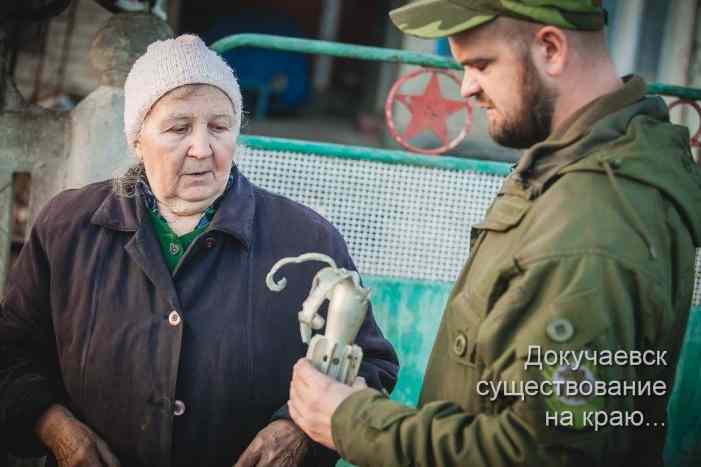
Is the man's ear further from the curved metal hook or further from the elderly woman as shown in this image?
the elderly woman

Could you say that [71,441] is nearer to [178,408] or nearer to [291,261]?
[178,408]

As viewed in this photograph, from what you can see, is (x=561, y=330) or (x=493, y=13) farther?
(x=493, y=13)

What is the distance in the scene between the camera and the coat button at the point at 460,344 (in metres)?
1.74

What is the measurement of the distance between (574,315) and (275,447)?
Result: 48.1 inches

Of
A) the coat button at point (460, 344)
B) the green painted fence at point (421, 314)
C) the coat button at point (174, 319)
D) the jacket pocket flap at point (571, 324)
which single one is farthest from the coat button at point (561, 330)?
the green painted fence at point (421, 314)

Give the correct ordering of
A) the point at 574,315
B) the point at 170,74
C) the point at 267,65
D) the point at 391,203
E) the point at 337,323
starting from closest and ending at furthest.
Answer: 1. the point at 574,315
2. the point at 337,323
3. the point at 170,74
4. the point at 391,203
5. the point at 267,65

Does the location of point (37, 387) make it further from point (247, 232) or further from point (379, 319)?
point (379, 319)

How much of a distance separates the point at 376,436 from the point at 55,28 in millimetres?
6668

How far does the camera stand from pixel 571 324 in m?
1.46

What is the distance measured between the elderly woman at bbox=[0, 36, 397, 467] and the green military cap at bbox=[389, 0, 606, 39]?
905 millimetres

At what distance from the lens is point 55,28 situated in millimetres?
7035

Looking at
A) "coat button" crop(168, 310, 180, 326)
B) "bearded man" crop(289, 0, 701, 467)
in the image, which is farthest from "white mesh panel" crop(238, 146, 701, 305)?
"bearded man" crop(289, 0, 701, 467)

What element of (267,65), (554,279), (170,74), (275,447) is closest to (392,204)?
(170,74)

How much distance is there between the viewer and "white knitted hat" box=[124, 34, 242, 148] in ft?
7.91
